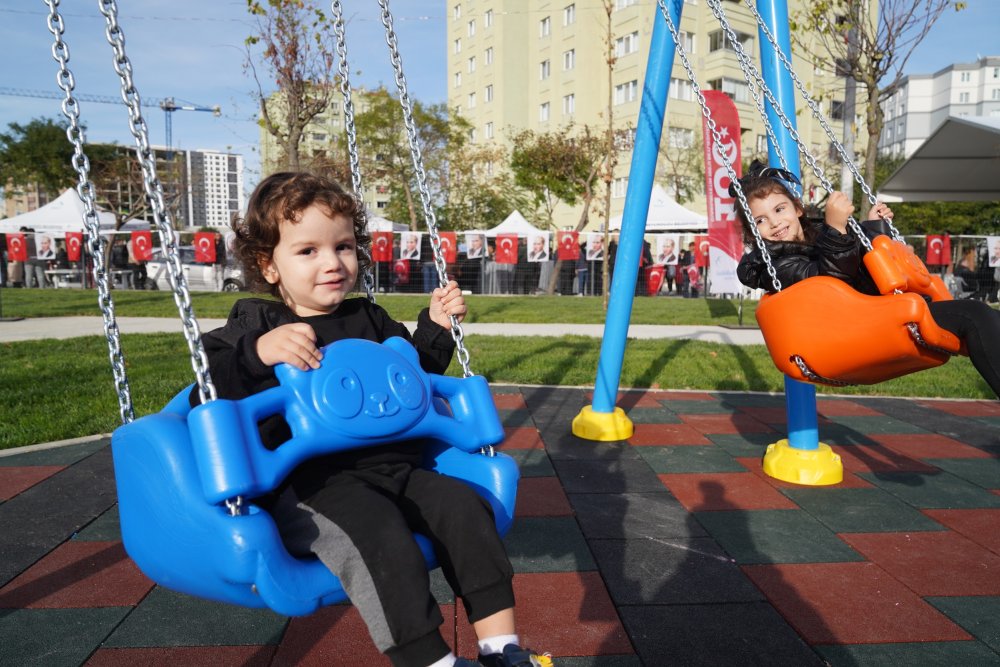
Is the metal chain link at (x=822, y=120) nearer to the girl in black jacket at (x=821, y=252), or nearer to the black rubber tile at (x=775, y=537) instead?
the girl in black jacket at (x=821, y=252)

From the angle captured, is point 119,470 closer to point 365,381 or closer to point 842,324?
point 365,381

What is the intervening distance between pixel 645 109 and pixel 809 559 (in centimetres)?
248

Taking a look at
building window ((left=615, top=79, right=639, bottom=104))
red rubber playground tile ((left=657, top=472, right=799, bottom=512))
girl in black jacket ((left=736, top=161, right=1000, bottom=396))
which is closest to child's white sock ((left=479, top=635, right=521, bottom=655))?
girl in black jacket ((left=736, top=161, right=1000, bottom=396))

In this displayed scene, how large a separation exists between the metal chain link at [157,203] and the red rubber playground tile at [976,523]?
2963mm

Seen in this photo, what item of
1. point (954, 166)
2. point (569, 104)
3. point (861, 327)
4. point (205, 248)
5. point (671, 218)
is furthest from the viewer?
point (569, 104)

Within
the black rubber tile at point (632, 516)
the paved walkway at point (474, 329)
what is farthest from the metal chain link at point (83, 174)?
the paved walkway at point (474, 329)

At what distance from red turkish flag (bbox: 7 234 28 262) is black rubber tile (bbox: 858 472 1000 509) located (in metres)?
19.2

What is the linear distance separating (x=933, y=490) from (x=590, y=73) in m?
34.3

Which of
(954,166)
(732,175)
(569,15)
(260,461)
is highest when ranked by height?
(569,15)

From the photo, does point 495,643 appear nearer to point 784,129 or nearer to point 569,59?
point 784,129

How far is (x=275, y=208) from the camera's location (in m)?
2.08

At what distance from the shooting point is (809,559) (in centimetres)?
275

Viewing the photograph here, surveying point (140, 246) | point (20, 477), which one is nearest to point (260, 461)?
point (20, 477)

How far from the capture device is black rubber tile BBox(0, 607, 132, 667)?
6.67ft
